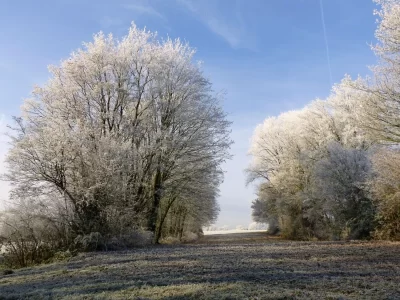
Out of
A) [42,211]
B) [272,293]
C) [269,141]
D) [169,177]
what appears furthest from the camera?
[269,141]

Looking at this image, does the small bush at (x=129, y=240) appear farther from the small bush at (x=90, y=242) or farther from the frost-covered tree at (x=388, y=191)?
the frost-covered tree at (x=388, y=191)

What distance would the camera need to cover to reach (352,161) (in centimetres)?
2166

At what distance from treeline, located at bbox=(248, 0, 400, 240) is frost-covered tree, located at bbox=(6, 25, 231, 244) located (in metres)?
7.04

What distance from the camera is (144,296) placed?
566cm

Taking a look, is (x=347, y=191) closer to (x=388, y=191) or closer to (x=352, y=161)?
(x=352, y=161)

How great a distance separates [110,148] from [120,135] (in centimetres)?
395

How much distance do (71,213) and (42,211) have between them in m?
1.11

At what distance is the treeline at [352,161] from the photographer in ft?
53.5

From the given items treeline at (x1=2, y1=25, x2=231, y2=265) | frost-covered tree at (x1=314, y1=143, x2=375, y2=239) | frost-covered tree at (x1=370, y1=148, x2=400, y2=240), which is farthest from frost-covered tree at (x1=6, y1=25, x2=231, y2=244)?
frost-covered tree at (x1=370, y1=148, x2=400, y2=240)

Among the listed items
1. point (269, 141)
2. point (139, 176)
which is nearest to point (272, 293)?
point (139, 176)

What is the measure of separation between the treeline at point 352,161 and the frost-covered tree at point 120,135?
23.1 feet

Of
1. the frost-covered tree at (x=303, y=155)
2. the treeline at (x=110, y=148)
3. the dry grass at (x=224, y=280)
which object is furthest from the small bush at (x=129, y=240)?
the frost-covered tree at (x=303, y=155)

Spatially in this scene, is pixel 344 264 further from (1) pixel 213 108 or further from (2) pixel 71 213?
(1) pixel 213 108

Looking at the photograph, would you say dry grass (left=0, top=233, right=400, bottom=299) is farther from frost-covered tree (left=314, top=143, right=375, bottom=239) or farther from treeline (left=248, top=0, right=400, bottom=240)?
frost-covered tree (left=314, top=143, right=375, bottom=239)
